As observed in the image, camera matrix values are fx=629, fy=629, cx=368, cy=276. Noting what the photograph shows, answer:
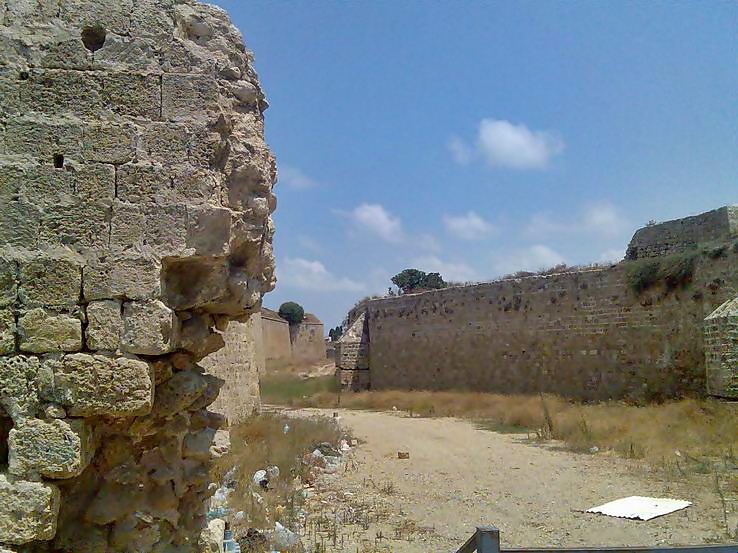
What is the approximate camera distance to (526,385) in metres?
17.8

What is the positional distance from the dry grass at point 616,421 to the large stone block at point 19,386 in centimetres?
867

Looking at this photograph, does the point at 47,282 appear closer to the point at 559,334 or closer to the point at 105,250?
the point at 105,250

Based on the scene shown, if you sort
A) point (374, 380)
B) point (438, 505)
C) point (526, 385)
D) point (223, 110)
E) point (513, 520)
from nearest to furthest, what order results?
1. point (223, 110)
2. point (513, 520)
3. point (438, 505)
4. point (526, 385)
5. point (374, 380)

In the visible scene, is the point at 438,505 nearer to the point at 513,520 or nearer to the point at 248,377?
the point at 513,520

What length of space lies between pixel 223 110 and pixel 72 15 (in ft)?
2.86

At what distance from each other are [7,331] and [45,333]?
177 millimetres

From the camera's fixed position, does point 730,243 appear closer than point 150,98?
No

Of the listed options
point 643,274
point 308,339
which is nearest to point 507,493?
point 643,274

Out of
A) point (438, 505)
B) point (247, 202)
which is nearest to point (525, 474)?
point (438, 505)

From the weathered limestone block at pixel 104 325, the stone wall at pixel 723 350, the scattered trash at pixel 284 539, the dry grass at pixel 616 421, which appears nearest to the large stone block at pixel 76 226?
the weathered limestone block at pixel 104 325

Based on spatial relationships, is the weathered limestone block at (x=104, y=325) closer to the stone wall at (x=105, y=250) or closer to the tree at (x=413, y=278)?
the stone wall at (x=105, y=250)

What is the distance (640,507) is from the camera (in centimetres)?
680

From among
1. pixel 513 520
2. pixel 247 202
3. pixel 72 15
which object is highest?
pixel 72 15

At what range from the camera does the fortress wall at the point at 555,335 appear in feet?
45.2
